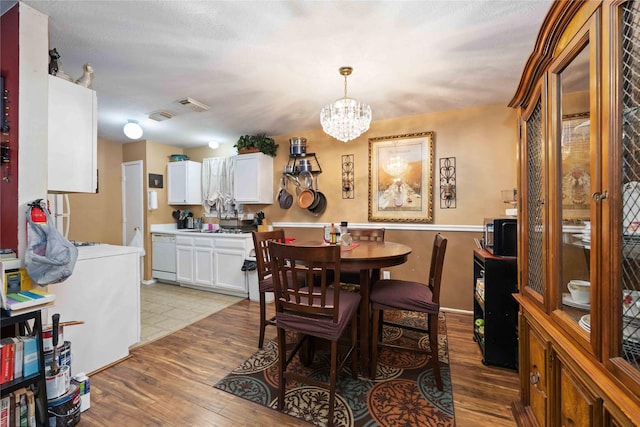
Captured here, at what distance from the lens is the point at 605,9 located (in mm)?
812

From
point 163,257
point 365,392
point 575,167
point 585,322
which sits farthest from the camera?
point 163,257

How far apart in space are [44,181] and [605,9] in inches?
103

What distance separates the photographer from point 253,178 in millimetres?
3979

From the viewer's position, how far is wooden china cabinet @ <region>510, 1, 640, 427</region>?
2.53 ft

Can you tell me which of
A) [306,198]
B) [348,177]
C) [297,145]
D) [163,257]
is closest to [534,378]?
[348,177]

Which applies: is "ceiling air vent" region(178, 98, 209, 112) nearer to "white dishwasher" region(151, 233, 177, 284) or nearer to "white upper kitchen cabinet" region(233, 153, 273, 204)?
"white upper kitchen cabinet" region(233, 153, 273, 204)

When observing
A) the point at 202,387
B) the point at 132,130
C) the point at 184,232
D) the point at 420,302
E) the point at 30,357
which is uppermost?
the point at 132,130

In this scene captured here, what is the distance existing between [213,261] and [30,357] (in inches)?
100

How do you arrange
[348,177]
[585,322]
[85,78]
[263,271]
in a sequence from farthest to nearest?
[348,177] → [263,271] → [85,78] → [585,322]

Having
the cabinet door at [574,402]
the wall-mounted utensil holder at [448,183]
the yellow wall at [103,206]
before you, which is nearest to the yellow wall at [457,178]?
the wall-mounted utensil holder at [448,183]

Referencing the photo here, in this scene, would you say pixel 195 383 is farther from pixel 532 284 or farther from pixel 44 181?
pixel 532 284

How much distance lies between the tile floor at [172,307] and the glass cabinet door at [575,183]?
2.97 m

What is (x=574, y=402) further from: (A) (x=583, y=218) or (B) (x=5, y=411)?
(B) (x=5, y=411)

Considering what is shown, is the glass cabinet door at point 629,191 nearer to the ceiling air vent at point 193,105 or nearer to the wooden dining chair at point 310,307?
the wooden dining chair at point 310,307
